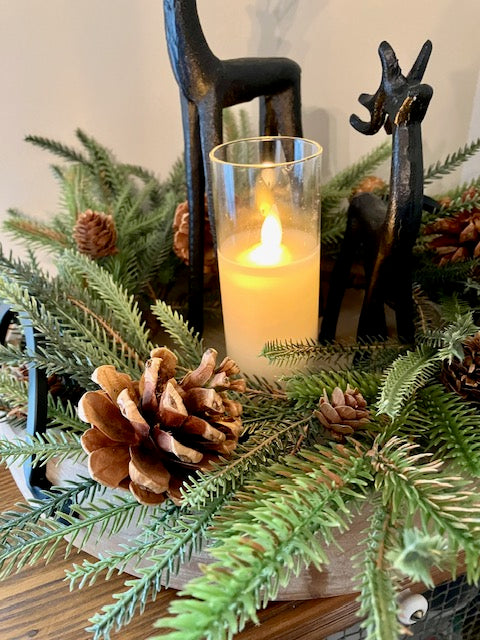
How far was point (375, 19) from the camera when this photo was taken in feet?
1.99

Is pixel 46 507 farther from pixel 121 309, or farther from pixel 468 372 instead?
pixel 468 372

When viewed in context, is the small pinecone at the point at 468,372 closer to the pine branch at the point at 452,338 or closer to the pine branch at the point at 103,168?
the pine branch at the point at 452,338

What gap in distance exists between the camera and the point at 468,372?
1.23 ft

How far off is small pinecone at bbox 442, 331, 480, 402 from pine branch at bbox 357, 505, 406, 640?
0.14 meters

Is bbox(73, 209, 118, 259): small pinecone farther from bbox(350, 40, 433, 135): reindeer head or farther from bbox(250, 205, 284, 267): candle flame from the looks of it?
bbox(350, 40, 433, 135): reindeer head

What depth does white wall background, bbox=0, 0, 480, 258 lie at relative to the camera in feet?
1.96

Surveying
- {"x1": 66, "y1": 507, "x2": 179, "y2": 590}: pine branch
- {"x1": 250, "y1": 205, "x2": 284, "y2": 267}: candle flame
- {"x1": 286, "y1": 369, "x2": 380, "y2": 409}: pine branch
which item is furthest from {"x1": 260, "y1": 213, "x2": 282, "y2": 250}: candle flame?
{"x1": 66, "y1": 507, "x2": 179, "y2": 590}: pine branch

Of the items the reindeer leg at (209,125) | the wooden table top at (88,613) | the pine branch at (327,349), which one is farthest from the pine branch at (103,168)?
the wooden table top at (88,613)

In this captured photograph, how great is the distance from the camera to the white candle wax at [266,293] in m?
0.43

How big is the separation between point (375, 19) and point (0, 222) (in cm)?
51

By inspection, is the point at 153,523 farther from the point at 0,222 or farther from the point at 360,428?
the point at 0,222

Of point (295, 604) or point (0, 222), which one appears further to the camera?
point (0, 222)

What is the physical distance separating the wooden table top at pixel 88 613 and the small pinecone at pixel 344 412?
0.11 m

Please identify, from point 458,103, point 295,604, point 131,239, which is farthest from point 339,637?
point 458,103
